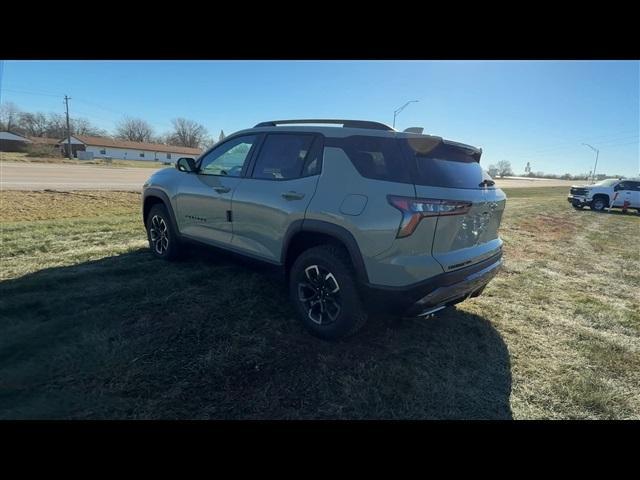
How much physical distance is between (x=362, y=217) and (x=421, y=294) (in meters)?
0.73

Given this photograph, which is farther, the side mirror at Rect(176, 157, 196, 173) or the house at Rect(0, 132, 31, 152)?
the house at Rect(0, 132, 31, 152)

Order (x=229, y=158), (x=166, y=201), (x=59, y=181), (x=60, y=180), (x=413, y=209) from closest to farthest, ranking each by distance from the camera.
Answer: (x=413, y=209) → (x=229, y=158) → (x=166, y=201) → (x=59, y=181) → (x=60, y=180)

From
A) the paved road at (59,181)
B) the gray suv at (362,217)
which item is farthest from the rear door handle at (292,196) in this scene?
the paved road at (59,181)

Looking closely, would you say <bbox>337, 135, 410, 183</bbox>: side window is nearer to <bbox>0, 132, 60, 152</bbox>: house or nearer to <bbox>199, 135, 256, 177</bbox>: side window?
<bbox>199, 135, 256, 177</bbox>: side window

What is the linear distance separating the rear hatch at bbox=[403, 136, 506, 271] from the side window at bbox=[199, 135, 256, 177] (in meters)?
1.90

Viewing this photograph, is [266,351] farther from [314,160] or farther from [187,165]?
[187,165]

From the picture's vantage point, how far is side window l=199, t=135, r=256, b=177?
370 centimetres

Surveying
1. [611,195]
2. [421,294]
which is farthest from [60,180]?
[611,195]

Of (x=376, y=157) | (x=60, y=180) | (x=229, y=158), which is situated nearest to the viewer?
(x=376, y=157)

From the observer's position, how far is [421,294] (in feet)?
8.07

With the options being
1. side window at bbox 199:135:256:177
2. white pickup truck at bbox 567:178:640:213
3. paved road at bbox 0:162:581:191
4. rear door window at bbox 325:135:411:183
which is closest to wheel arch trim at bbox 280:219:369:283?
rear door window at bbox 325:135:411:183
